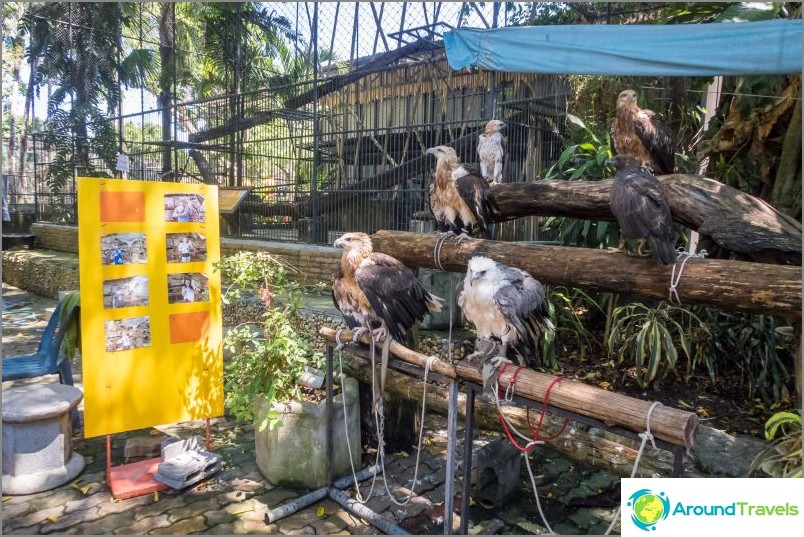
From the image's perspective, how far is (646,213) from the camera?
275cm

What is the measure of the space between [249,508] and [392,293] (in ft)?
6.05

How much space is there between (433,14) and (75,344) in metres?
9.42

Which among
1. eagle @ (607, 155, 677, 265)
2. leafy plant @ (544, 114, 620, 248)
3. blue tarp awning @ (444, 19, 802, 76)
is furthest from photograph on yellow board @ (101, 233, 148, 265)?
leafy plant @ (544, 114, 620, 248)

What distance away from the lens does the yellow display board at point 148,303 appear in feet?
Result: 11.5

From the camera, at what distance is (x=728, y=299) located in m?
2.61

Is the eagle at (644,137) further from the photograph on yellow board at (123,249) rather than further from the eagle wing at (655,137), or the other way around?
the photograph on yellow board at (123,249)

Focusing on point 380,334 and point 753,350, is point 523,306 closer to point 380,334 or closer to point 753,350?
point 380,334

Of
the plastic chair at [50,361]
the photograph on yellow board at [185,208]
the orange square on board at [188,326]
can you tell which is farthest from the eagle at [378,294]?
the plastic chair at [50,361]

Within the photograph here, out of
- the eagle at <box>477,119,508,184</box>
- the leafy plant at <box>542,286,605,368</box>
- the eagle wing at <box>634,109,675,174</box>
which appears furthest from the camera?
the leafy plant at <box>542,286,605,368</box>

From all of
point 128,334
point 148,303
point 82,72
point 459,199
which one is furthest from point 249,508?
point 82,72

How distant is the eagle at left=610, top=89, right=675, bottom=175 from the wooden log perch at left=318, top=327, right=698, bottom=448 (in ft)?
8.78

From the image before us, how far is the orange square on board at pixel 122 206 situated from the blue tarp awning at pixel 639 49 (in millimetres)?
2907

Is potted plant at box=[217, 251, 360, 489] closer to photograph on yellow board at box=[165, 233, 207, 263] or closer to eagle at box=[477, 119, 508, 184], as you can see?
photograph on yellow board at box=[165, 233, 207, 263]

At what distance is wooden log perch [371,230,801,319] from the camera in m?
2.50
